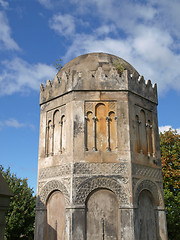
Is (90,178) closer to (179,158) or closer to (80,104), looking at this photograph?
(80,104)

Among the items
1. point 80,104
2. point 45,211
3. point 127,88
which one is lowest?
point 45,211

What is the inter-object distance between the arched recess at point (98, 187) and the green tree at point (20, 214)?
35.2 feet

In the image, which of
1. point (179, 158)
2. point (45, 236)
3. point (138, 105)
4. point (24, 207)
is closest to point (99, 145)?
point (138, 105)

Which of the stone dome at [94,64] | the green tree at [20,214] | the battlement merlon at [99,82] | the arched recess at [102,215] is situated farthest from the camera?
the green tree at [20,214]

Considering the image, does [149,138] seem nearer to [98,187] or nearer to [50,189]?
[98,187]

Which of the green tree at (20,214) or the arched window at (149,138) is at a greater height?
the arched window at (149,138)

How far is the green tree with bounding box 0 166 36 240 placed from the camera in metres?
18.6

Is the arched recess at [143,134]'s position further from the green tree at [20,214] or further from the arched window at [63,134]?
the green tree at [20,214]

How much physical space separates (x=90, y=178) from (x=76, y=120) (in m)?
2.42

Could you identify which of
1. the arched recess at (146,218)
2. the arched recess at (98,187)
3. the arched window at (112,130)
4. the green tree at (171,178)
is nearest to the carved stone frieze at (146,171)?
the arched recess at (146,218)

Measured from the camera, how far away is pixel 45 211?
10.9m

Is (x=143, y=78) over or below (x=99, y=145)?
over

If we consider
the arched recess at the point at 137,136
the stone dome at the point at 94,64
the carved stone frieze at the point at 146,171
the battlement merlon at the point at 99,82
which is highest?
the stone dome at the point at 94,64

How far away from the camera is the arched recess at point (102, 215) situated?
9.48m
